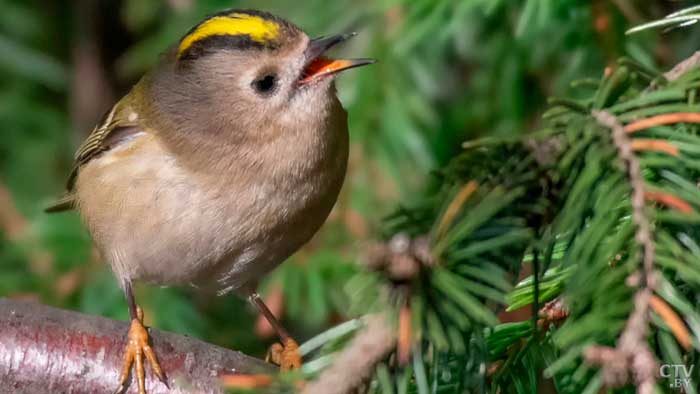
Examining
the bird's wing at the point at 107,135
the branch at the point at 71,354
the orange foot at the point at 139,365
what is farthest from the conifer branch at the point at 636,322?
the bird's wing at the point at 107,135

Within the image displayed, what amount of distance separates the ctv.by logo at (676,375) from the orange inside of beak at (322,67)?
101 centimetres

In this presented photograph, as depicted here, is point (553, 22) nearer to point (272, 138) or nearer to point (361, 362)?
point (272, 138)

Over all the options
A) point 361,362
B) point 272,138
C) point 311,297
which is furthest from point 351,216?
point 361,362

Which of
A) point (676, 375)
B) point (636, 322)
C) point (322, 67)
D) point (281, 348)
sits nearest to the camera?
point (636, 322)

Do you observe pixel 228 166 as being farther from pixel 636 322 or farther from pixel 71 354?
pixel 636 322

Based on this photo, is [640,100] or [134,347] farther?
[134,347]

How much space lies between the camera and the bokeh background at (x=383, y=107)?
2.31 meters

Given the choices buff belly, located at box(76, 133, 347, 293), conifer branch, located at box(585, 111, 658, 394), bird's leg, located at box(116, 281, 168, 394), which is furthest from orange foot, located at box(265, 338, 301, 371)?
conifer branch, located at box(585, 111, 658, 394)

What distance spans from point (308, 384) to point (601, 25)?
1.45 meters

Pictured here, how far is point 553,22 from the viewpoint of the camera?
7.79 ft

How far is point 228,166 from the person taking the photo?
1.89 m

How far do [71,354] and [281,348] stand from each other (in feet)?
2.11

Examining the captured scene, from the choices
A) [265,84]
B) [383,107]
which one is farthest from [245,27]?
[383,107]

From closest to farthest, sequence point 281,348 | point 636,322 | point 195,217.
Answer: point 636,322
point 195,217
point 281,348
